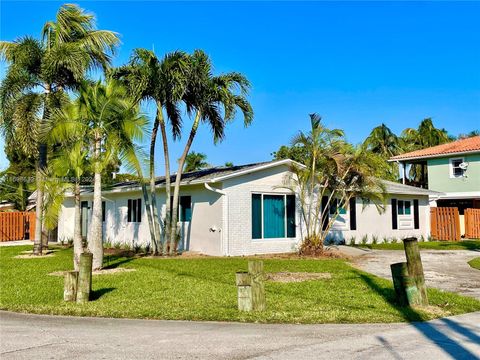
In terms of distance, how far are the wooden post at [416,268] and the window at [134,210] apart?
15.3 meters

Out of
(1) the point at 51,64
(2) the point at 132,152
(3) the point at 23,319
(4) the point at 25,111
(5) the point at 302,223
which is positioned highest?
(1) the point at 51,64

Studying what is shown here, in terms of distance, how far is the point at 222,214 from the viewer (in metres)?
17.3

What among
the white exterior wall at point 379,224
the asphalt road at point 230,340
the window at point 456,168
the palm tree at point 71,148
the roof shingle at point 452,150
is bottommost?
the asphalt road at point 230,340

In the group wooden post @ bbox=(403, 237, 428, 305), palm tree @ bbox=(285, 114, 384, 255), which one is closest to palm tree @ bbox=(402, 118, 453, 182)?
palm tree @ bbox=(285, 114, 384, 255)

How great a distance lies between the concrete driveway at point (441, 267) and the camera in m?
10.9

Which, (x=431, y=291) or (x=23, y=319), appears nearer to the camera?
(x=23, y=319)

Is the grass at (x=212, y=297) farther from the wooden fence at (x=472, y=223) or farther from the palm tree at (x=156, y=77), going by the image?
the wooden fence at (x=472, y=223)

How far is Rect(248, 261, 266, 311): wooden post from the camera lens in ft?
26.5

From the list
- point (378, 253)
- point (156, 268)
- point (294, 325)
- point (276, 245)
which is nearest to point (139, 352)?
point (294, 325)

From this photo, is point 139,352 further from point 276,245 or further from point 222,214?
point 276,245

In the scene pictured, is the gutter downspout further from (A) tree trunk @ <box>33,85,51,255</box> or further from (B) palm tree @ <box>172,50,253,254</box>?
(A) tree trunk @ <box>33,85,51,255</box>

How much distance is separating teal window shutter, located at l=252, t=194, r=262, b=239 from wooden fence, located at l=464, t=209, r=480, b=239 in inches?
569

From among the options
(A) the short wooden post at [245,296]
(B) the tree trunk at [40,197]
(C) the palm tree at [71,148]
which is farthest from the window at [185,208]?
(A) the short wooden post at [245,296]

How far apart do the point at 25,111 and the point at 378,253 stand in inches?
569
